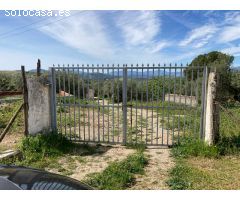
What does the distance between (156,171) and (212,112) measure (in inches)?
80.4

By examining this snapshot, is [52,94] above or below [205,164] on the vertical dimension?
above

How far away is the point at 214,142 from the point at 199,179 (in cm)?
169

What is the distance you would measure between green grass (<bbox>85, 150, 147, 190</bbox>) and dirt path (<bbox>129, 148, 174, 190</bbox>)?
0.15 meters

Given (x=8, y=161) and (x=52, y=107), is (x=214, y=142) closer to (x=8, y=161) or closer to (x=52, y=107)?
(x=52, y=107)

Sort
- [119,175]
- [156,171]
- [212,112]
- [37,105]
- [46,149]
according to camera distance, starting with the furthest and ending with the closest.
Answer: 1. [37,105]
2. [46,149]
3. [212,112]
4. [156,171]
5. [119,175]

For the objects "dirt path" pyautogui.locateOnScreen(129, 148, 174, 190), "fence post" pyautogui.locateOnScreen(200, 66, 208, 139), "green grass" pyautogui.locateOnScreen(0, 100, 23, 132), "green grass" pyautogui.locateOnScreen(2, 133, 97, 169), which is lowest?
"dirt path" pyautogui.locateOnScreen(129, 148, 174, 190)

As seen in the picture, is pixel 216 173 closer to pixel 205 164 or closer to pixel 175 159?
pixel 205 164

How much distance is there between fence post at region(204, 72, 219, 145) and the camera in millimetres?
6371

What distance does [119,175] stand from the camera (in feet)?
16.6

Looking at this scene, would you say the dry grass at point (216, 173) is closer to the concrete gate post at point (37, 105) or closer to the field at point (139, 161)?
the field at point (139, 161)

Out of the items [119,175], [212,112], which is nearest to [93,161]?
[119,175]

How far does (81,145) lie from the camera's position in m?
7.23

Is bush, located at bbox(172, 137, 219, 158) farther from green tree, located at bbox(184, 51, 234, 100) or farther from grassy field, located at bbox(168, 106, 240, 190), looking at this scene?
green tree, located at bbox(184, 51, 234, 100)

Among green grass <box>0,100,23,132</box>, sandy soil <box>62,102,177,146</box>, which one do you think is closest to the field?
sandy soil <box>62,102,177,146</box>
